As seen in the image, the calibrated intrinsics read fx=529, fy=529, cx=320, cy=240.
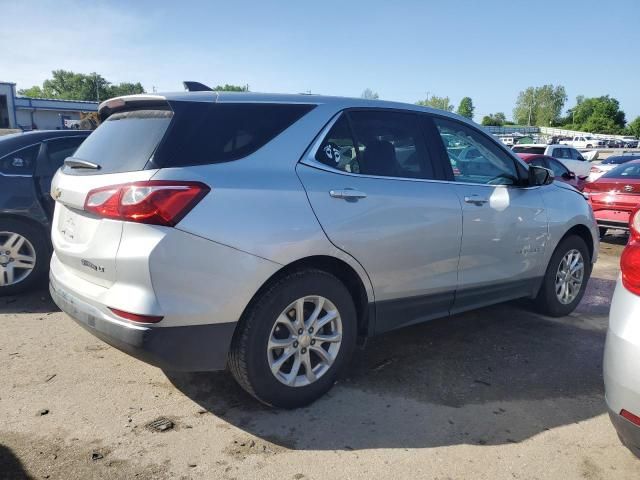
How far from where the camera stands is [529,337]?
4535 millimetres

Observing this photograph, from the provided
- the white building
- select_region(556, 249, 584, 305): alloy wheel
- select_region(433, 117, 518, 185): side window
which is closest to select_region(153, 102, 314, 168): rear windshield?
select_region(433, 117, 518, 185): side window

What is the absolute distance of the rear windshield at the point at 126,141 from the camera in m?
2.79

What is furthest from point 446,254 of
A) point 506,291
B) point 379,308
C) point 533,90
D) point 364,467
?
point 533,90

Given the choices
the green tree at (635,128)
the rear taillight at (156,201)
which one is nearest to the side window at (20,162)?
the rear taillight at (156,201)

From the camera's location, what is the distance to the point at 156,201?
2586 mm

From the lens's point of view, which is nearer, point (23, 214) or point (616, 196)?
point (23, 214)

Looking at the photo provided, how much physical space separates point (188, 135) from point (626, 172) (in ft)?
28.9

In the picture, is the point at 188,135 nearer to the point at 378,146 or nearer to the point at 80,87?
the point at 378,146

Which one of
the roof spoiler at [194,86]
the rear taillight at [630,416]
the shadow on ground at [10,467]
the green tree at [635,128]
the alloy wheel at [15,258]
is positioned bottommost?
the shadow on ground at [10,467]

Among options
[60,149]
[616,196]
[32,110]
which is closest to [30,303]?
[60,149]

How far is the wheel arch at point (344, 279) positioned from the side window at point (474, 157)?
1.20 m

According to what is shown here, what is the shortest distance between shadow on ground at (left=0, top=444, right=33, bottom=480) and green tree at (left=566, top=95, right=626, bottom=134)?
369 ft

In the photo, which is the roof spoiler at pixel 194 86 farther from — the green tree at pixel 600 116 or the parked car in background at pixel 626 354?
the green tree at pixel 600 116

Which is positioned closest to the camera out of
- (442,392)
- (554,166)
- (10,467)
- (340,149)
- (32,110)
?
(10,467)
